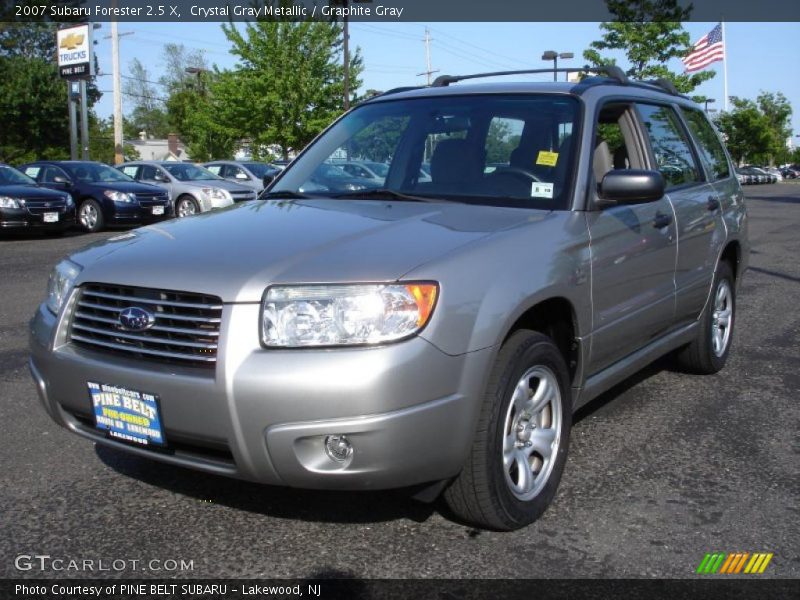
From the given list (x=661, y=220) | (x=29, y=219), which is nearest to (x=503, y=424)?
(x=661, y=220)

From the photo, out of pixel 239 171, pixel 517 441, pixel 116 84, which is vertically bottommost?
pixel 517 441

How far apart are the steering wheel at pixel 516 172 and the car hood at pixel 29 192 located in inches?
526

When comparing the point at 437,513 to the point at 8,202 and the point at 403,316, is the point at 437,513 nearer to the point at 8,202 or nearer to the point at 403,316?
the point at 403,316

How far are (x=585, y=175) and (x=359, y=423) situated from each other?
1770 millimetres

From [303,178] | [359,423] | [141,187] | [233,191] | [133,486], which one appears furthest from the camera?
[233,191]

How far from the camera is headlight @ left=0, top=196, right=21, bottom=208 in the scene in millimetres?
14871

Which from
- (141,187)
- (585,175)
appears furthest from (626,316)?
(141,187)

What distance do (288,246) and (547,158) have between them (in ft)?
4.78

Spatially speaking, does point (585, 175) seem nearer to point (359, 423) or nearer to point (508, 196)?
point (508, 196)

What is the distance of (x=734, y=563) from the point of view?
9.97 ft

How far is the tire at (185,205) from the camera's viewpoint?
63.7 ft

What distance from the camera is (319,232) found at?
3268mm

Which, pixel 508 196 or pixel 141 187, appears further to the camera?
pixel 141 187

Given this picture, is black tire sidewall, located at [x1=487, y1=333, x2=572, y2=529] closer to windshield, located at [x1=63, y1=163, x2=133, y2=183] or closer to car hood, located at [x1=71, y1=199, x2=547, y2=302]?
car hood, located at [x1=71, y1=199, x2=547, y2=302]
